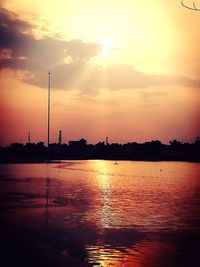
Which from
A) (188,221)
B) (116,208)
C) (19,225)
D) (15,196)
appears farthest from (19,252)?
(15,196)

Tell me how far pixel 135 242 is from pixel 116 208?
11.4 m

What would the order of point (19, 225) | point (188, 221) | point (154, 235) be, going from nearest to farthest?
point (154, 235) < point (19, 225) < point (188, 221)

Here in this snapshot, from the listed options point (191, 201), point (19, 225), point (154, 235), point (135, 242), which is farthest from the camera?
point (191, 201)

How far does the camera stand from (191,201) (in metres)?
35.9

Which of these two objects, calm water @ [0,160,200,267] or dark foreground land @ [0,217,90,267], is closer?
dark foreground land @ [0,217,90,267]

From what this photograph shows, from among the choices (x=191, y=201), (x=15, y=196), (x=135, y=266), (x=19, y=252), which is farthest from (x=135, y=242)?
(x=15, y=196)

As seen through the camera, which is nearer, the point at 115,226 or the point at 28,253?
the point at 28,253

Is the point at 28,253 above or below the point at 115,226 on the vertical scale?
above

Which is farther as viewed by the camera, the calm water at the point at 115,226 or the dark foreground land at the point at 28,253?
the calm water at the point at 115,226

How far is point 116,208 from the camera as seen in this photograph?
3022cm

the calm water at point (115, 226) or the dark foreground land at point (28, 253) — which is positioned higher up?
the dark foreground land at point (28, 253)

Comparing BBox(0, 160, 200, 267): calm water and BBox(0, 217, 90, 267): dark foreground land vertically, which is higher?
BBox(0, 217, 90, 267): dark foreground land

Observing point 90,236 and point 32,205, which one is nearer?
point 90,236

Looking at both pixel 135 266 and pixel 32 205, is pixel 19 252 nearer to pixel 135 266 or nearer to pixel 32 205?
pixel 135 266
